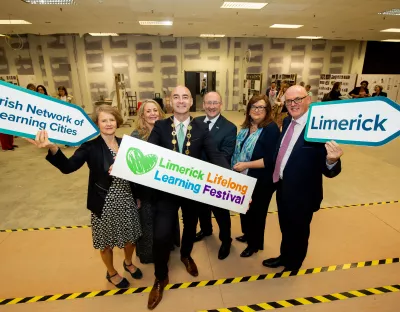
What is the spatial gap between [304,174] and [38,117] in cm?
194

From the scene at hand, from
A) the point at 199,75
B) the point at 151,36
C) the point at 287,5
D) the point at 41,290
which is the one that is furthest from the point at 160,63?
the point at 41,290

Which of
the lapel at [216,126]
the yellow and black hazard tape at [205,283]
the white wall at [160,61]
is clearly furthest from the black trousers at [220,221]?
the white wall at [160,61]

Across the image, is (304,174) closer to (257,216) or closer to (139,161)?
(257,216)

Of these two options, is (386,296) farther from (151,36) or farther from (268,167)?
(151,36)

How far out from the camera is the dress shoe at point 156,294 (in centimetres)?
200

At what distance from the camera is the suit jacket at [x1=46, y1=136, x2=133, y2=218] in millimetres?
1812

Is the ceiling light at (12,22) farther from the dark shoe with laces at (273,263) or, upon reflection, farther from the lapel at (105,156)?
the dark shoe with laces at (273,263)

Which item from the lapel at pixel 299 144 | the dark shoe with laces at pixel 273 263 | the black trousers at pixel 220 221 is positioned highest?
the lapel at pixel 299 144

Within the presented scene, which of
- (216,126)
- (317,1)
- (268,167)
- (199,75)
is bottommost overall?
Answer: (268,167)

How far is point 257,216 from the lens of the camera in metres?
2.47

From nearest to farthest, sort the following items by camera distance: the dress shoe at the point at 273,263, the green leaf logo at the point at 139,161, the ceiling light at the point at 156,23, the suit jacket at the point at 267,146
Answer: the green leaf logo at the point at 139,161
the suit jacket at the point at 267,146
the dress shoe at the point at 273,263
the ceiling light at the point at 156,23

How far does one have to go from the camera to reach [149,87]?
41.3 ft

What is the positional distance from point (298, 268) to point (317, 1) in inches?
239

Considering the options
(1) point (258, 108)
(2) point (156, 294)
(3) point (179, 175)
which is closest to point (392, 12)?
(1) point (258, 108)
